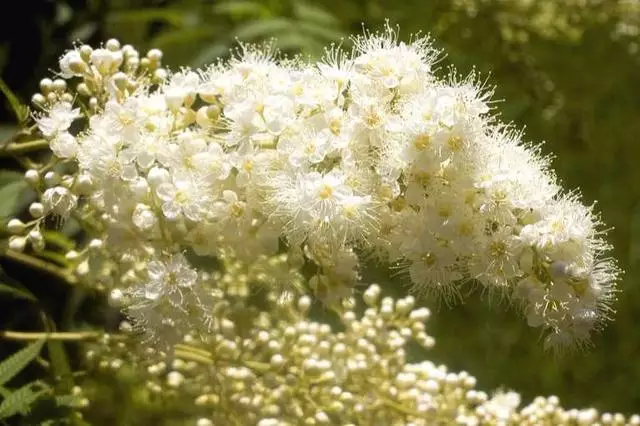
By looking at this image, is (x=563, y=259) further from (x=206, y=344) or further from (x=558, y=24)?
(x=558, y=24)

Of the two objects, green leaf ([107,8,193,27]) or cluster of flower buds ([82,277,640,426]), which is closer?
cluster of flower buds ([82,277,640,426])

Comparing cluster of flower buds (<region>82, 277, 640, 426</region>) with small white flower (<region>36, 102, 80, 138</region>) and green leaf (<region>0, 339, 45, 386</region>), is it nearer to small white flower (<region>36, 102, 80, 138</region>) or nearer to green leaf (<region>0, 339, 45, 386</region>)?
green leaf (<region>0, 339, 45, 386</region>)

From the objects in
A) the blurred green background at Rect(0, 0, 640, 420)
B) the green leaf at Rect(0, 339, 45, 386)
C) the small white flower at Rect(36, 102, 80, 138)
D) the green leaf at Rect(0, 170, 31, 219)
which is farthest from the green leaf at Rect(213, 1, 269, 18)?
the green leaf at Rect(0, 339, 45, 386)

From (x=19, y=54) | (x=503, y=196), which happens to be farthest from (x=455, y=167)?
(x=19, y=54)

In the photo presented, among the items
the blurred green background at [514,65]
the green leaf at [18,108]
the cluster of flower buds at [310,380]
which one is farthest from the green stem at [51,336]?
the blurred green background at [514,65]

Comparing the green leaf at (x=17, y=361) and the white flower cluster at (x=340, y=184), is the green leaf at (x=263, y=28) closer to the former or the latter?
the white flower cluster at (x=340, y=184)
